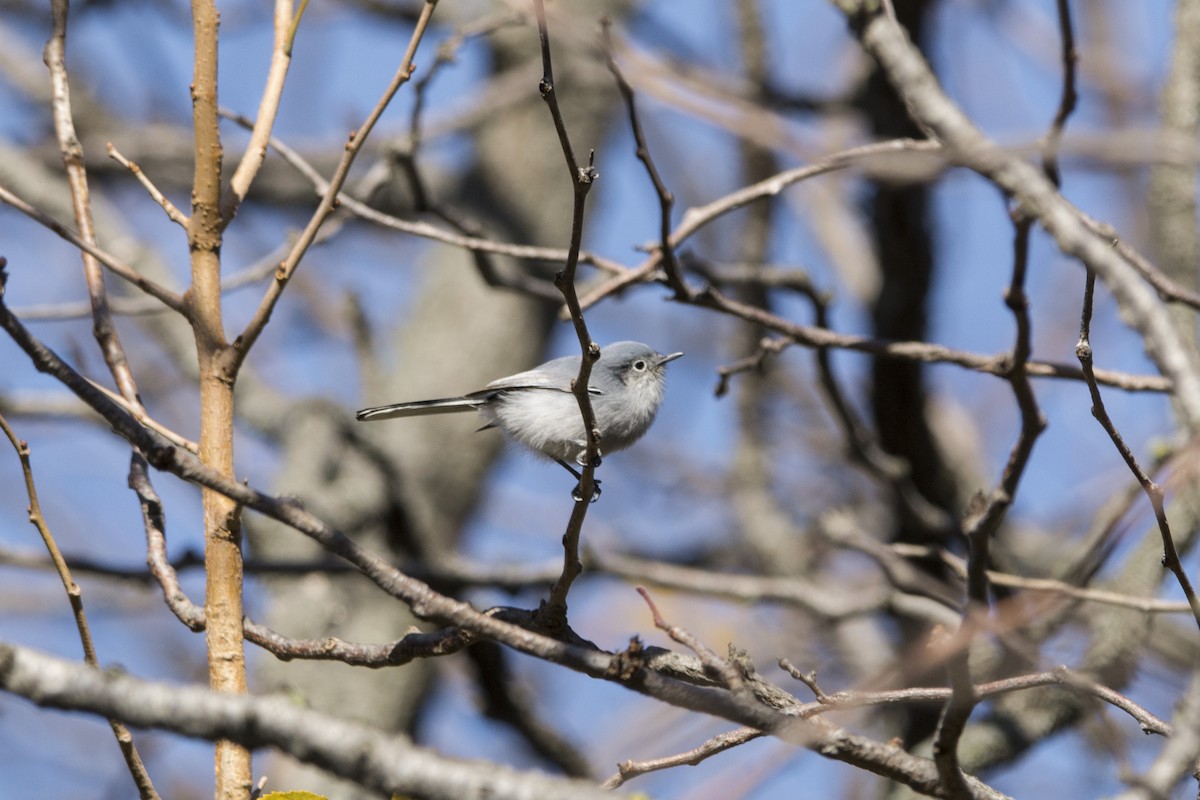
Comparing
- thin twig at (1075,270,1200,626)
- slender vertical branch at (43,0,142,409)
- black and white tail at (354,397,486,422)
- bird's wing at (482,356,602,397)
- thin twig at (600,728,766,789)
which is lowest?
thin twig at (600,728,766,789)

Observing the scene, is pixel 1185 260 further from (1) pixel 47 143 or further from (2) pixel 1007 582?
(1) pixel 47 143

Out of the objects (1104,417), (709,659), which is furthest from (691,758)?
(1104,417)

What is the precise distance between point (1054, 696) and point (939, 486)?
116 centimetres

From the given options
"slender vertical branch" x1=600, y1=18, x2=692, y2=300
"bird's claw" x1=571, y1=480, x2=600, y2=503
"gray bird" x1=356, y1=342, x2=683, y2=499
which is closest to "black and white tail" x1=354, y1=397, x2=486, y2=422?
"gray bird" x1=356, y1=342, x2=683, y2=499

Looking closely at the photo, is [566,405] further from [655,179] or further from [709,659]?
[709,659]

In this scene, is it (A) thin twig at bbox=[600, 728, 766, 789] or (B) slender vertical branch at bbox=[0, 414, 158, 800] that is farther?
(A) thin twig at bbox=[600, 728, 766, 789]

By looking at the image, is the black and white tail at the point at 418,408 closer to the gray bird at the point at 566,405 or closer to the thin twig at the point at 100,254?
the gray bird at the point at 566,405

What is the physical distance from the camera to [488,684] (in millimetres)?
3855

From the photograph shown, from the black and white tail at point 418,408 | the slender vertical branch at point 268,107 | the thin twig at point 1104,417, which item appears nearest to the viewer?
the thin twig at point 1104,417

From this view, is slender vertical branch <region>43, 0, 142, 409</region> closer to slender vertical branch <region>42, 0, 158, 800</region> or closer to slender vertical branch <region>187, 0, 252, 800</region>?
slender vertical branch <region>42, 0, 158, 800</region>

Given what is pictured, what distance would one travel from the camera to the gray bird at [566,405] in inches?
111

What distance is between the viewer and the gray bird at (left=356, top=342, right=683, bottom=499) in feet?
9.28

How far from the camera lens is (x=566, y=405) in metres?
2.86

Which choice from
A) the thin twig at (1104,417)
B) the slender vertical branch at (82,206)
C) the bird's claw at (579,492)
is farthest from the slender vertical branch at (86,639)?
the thin twig at (1104,417)
